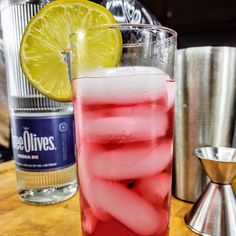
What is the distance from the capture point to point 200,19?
1.26m

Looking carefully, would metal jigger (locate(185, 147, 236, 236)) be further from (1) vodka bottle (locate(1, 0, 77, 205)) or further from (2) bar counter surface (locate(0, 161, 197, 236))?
(1) vodka bottle (locate(1, 0, 77, 205))

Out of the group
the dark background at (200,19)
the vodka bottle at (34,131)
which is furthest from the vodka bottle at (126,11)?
the dark background at (200,19)

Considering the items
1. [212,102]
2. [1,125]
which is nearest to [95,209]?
[212,102]

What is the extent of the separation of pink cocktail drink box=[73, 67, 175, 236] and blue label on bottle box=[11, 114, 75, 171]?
206mm

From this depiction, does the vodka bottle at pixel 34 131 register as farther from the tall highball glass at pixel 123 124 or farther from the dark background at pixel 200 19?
the dark background at pixel 200 19

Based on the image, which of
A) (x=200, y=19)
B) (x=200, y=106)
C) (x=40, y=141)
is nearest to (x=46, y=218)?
(x=40, y=141)

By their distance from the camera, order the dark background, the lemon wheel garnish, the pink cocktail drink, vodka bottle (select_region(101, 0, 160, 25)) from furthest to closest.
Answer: the dark background
vodka bottle (select_region(101, 0, 160, 25))
the lemon wheel garnish
the pink cocktail drink

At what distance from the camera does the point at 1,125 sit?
112 cm

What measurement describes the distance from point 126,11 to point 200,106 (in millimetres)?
429

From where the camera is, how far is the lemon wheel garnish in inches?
19.4

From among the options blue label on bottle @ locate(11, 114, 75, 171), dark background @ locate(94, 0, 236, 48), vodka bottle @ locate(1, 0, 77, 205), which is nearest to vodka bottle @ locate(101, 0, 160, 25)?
vodka bottle @ locate(1, 0, 77, 205)

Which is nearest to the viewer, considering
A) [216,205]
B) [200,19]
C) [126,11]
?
[216,205]

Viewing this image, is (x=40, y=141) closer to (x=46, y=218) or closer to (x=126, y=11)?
(x=46, y=218)

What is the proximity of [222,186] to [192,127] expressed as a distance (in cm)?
14
